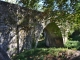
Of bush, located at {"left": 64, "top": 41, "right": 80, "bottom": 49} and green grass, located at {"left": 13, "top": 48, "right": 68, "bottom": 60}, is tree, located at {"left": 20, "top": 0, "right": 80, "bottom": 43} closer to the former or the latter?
green grass, located at {"left": 13, "top": 48, "right": 68, "bottom": 60}

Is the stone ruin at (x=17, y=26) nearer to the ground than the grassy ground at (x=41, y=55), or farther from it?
farther from it

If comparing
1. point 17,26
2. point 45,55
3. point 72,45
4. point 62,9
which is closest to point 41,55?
point 45,55

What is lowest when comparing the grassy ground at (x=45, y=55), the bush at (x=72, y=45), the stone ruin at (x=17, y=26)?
the bush at (x=72, y=45)

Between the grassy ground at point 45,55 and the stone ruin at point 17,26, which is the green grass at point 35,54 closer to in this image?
the grassy ground at point 45,55

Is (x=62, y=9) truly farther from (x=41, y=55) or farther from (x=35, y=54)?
(x=35, y=54)

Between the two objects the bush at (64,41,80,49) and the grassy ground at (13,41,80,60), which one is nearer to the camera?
the grassy ground at (13,41,80,60)

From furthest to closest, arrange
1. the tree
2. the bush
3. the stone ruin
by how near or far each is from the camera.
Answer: the bush
the stone ruin
the tree

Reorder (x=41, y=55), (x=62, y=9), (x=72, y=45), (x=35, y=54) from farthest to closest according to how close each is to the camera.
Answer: (x=72, y=45)
(x=35, y=54)
(x=41, y=55)
(x=62, y=9)

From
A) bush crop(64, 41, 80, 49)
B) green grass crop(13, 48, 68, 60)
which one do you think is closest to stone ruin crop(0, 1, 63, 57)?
green grass crop(13, 48, 68, 60)

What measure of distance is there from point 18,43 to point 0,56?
617cm

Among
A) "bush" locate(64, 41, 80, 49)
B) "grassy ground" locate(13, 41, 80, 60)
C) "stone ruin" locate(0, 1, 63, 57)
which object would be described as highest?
"stone ruin" locate(0, 1, 63, 57)

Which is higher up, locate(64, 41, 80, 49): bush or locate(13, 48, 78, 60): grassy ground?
locate(13, 48, 78, 60): grassy ground

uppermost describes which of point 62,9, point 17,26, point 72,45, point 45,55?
point 62,9

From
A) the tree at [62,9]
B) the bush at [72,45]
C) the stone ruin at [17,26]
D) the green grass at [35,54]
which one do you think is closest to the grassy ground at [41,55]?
the green grass at [35,54]
